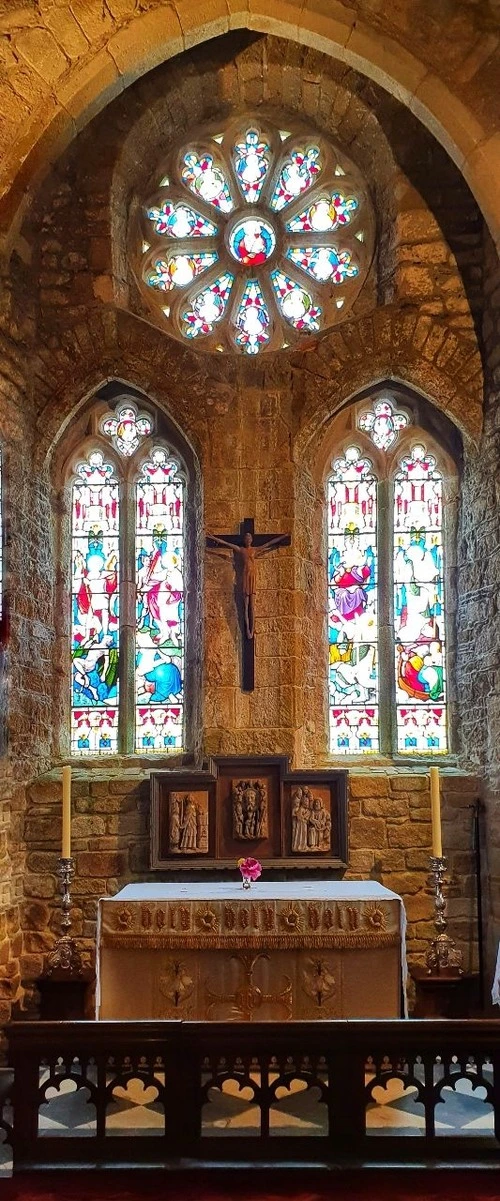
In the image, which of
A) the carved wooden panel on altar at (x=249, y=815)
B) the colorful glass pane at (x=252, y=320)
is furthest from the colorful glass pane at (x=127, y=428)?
the carved wooden panel on altar at (x=249, y=815)

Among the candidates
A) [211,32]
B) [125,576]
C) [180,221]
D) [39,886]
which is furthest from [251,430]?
[39,886]

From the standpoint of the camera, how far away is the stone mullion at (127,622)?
25.7ft

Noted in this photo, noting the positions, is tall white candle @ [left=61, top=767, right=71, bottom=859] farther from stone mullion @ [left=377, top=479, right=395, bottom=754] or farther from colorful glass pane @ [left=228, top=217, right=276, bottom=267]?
colorful glass pane @ [left=228, top=217, right=276, bottom=267]

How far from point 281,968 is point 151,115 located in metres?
5.89

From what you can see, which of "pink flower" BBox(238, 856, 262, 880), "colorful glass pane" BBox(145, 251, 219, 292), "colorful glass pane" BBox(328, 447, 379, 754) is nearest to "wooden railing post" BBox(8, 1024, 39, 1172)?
"pink flower" BBox(238, 856, 262, 880)

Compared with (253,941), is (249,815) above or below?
above

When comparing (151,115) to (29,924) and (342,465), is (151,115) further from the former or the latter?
(29,924)

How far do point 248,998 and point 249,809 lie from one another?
1680mm

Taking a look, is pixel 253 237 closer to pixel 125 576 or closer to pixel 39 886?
pixel 125 576

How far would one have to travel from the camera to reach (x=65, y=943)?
6.69 meters

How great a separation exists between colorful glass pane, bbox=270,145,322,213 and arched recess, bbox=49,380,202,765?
190 cm

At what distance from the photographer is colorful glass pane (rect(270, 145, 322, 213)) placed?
8.40 meters

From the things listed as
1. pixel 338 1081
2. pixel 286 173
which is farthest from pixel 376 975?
pixel 286 173

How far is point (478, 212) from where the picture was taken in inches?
305
